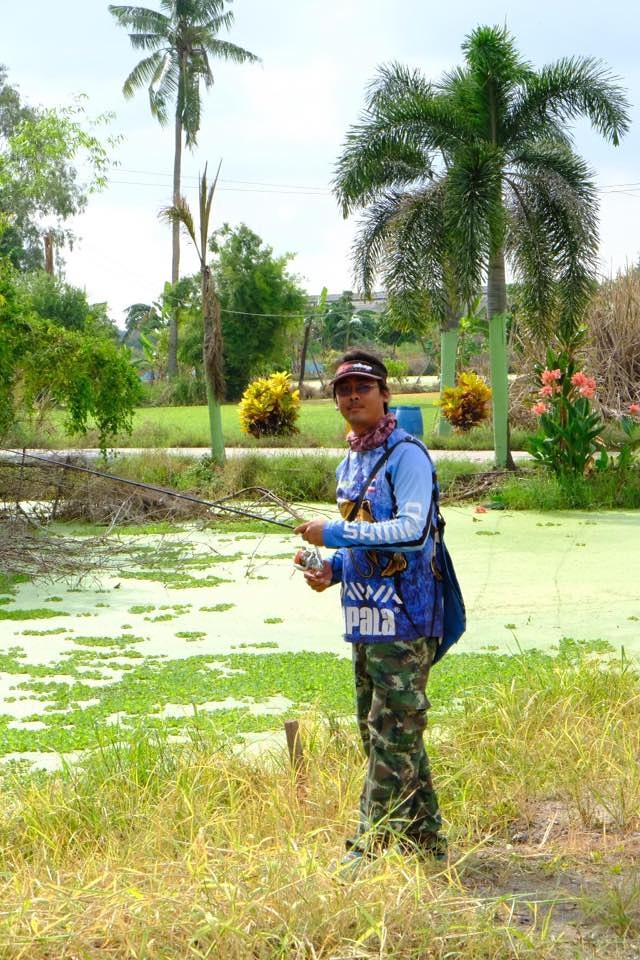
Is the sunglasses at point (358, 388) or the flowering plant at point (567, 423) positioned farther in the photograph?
the flowering plant at point (567, 423)

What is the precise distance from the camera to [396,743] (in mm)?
3713

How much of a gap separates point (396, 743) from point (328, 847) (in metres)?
0.41

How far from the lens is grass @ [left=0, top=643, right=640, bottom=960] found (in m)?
3.12

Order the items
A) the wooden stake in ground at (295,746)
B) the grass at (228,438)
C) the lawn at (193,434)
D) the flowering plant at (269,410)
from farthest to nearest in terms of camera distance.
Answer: the flowering plant at (269,410)
the lawn at (193,434)
the grass at (228,438)
the wooden stake in ground at (295,746)

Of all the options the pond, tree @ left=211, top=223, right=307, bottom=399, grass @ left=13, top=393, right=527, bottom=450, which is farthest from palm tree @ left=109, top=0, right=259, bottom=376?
the pond

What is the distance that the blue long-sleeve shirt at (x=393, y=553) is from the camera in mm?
3611

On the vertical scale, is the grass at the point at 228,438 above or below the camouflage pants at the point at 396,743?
above

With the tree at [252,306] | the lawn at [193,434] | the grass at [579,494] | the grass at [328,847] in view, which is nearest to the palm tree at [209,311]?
the lawn at [193,434]

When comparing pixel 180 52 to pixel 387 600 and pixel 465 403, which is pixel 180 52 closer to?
pixel 465 403

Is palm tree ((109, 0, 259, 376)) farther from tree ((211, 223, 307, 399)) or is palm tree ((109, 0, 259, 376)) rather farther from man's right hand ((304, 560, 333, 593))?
man's right hand ((304, 560, 333, 593))

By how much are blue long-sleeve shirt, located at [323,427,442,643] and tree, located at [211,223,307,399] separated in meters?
42.1

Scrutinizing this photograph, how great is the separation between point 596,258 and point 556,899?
599 inches

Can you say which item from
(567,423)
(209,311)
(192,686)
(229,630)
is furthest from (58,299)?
(192,686)

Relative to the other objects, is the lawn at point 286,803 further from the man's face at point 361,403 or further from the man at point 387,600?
the man's face at point 361,403
